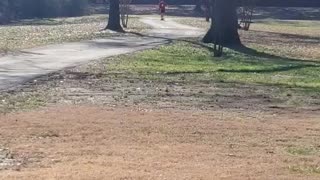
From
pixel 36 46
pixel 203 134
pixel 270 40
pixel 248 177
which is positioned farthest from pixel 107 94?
pixel 270 40

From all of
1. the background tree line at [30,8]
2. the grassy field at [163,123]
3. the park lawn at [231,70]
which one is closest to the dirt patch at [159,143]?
the grassy field at [163,123]

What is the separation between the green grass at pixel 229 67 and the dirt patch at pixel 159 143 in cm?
598

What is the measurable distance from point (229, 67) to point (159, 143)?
46.1ft

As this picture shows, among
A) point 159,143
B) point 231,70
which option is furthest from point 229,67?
point 159,143

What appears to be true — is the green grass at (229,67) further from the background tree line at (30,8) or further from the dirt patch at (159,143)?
the background tree line at (30,8)

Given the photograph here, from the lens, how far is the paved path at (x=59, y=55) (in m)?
22.2

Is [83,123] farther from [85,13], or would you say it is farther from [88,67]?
[85,13]

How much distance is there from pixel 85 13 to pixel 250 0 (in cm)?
2652

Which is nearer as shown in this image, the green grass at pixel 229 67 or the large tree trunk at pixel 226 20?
the green grass at pixel 229 67

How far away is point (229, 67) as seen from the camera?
84.9 feet

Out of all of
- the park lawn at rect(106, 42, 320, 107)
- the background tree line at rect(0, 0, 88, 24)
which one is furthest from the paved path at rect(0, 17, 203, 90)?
the background tree line at rect(0, 0, 88, 24)

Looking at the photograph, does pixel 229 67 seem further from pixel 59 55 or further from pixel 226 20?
pixel 226 20

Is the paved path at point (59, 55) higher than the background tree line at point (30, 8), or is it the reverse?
the paved path at point (59, 55)

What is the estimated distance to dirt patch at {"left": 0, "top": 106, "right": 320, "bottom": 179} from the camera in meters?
9.98
